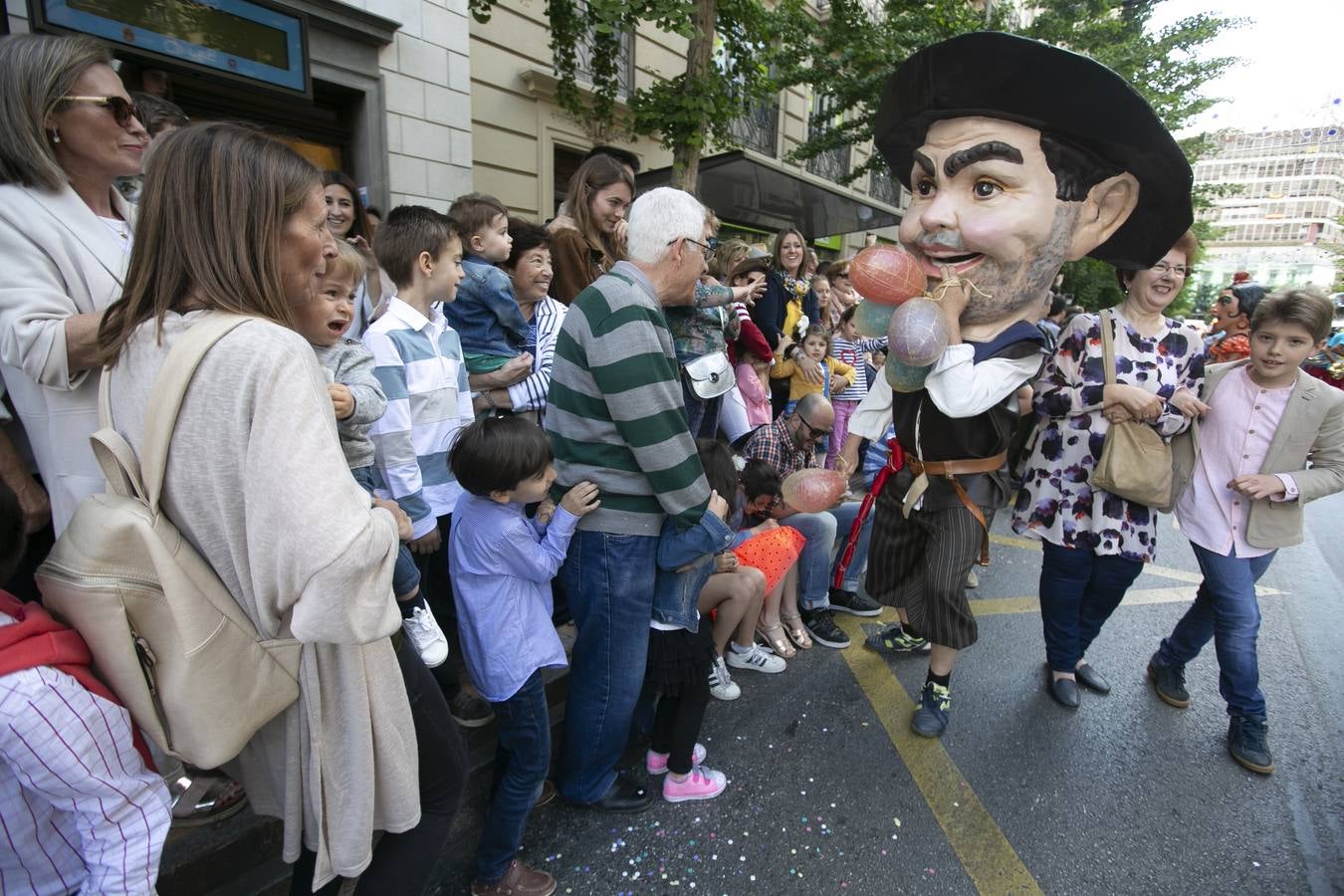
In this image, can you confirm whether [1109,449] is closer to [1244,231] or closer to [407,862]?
[407,862]

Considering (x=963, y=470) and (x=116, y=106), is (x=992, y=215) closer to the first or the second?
(x=963, y=470)

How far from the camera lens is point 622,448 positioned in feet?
6.11

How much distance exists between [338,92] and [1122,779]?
24.4ft

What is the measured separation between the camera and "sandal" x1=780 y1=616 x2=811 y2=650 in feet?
10.8

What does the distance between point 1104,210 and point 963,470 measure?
1003 mm

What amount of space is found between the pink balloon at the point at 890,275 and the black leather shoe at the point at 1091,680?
2052 millimetres

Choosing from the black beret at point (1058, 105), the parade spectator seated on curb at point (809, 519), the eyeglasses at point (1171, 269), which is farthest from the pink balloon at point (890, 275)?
the parade spectator seated on curb at point (809, 519)

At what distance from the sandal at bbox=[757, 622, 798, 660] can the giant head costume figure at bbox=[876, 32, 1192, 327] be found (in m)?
1.70

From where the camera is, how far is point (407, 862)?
142cm

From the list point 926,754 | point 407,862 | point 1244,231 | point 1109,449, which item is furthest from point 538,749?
point 1244,231

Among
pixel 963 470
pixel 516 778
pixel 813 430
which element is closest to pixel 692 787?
pixel 516 778

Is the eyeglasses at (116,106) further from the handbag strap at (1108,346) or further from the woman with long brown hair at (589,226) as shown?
the handbag strap at (1108,346)

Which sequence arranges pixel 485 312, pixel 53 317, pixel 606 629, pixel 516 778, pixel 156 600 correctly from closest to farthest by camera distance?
1. pixel 156 600
2. pixel 53 317
3. pixel 516 778
4. pixel 606 629
5. pixel 485 312

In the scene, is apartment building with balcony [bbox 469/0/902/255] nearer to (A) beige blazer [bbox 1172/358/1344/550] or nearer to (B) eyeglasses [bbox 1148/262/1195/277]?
(B) eyeglasses [bbox 1148/262/1195/277]
